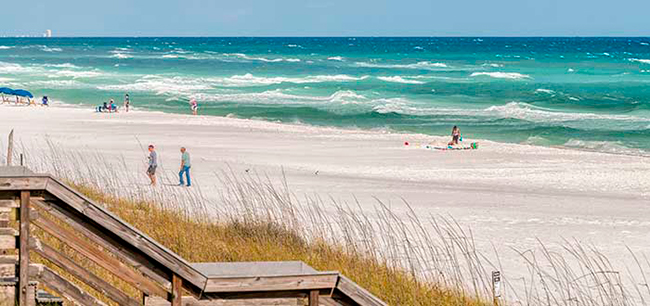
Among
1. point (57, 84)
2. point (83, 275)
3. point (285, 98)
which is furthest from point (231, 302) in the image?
point (57, 84)

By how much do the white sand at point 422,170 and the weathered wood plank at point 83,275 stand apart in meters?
10.2

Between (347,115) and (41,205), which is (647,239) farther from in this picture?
(347,115)

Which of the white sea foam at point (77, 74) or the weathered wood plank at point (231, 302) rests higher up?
the white sea foam at point (77, 74)

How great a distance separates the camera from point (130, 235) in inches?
195

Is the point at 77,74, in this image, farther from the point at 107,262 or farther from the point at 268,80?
the point at 107,262

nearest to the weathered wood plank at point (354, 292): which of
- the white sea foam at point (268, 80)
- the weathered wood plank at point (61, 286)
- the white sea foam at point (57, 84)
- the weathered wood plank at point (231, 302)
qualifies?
the weathered wood plank at point (231, 302)

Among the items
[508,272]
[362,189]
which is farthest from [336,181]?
[508,272]

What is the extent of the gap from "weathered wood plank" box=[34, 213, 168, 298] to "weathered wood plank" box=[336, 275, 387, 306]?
3.02 ft

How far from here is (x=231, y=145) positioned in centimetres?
3297

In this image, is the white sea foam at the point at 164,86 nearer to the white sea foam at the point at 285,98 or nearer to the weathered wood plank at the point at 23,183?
the white sea foam at the point at 285,98

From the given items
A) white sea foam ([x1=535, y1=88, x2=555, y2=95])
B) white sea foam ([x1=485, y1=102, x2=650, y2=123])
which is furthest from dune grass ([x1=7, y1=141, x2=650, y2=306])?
white sea foam ([x1=535, y1=88, x2=555, y2=95])

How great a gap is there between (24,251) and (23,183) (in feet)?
1.51

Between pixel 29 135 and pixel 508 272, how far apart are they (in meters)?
23.9

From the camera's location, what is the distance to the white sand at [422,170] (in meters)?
18.7
